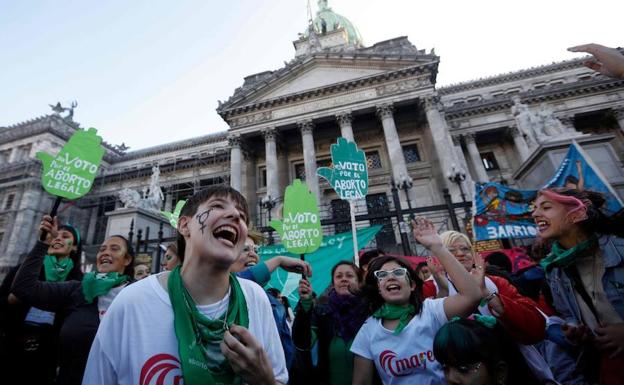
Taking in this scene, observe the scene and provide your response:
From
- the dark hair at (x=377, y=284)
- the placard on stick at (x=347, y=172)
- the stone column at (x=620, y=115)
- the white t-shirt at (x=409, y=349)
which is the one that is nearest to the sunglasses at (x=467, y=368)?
the white t-shirt at (x=409, y=349)

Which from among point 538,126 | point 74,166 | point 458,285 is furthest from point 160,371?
point 538,126

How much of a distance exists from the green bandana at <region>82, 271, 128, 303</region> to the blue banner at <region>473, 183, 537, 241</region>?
755 centimetres

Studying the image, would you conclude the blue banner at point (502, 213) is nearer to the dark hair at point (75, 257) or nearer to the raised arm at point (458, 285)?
the raised arm at point (458, 285)

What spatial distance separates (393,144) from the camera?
663 inches

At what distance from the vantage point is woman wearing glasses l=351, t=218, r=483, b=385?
200 cm

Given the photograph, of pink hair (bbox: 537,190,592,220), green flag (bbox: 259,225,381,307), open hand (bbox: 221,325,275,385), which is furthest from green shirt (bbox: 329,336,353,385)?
green flag (bbox: 259,225,381,307)

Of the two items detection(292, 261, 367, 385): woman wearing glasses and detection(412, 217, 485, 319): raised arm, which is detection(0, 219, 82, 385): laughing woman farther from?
detection(412, 217, 485, 319): raised arm

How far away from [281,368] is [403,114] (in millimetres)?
20831

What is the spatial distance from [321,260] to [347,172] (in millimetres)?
3087

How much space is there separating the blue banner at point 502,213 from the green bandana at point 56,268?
7.95 meters

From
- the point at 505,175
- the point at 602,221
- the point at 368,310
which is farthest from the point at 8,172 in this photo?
the point at 505,175

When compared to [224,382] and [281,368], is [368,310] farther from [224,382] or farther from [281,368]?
[224,382]

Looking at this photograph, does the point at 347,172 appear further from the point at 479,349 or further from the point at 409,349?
the point at 479,349

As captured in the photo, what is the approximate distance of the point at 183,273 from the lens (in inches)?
57.8
